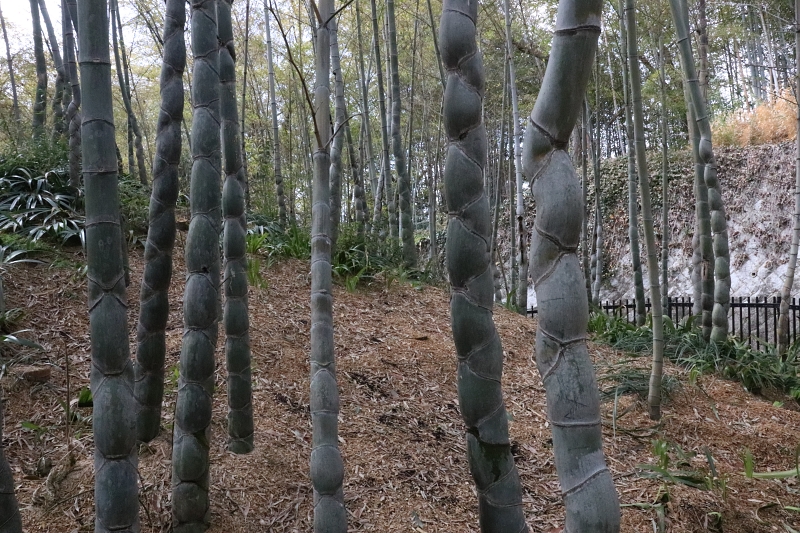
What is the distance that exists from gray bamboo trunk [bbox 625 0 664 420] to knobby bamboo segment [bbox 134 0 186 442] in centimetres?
225

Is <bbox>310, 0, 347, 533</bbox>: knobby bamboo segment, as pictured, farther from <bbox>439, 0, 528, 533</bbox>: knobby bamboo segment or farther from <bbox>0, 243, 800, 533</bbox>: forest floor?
<bbox>0, 243, 800, 533</bbox>: forest floor

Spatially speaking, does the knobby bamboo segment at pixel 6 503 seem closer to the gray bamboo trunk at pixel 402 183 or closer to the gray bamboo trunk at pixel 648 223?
the gray bamboo trunk at pixel 648 223

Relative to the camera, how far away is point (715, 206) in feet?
14.0

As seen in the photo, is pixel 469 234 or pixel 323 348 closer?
pixel 469 234

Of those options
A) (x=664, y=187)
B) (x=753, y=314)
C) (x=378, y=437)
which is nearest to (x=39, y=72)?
(x=378, y=437)

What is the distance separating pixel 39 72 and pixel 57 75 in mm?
1194

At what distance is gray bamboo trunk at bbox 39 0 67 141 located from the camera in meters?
5.02

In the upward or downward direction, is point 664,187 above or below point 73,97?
below

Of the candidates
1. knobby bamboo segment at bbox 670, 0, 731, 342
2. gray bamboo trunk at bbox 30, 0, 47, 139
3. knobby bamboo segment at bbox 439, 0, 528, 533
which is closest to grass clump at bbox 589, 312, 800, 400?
knobby bamboo segment at bbox 670, 0, 731, 342

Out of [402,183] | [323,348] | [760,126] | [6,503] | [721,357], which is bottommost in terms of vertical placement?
[721,357]

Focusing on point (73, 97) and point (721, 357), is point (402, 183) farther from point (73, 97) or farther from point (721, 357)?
point (721, 357)

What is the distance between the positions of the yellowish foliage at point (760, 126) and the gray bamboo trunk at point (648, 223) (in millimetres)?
9898

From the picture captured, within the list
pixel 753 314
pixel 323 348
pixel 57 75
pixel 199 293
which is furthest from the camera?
pixel 753 314

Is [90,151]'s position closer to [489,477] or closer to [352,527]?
[489,477]
